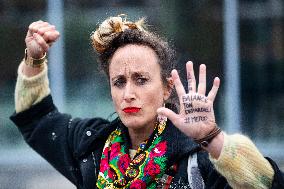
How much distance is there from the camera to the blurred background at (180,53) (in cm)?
602

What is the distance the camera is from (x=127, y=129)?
120 inches

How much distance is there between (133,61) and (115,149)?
343 millimetres

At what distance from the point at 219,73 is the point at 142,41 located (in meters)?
3.03

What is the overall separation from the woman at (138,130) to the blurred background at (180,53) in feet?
9.08

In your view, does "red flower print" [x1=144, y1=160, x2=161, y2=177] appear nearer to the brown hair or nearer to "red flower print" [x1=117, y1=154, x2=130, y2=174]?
"red flower print" [x1=117, y1=154, x2=130, y2=174]

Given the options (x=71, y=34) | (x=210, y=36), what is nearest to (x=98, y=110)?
(x=71, y=34)

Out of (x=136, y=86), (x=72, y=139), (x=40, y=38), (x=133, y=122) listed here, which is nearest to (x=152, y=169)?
(x=133, y=122)

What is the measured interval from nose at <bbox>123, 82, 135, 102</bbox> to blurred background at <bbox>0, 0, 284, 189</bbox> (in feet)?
10.1

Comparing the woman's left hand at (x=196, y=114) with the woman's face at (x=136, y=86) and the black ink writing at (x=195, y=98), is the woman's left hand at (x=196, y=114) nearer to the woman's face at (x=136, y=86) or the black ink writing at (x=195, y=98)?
the black ink writing at (x=195, y=98)

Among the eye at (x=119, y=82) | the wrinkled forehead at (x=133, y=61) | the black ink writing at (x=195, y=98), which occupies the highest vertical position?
the wrinkled forehead at (x=133, y=61)

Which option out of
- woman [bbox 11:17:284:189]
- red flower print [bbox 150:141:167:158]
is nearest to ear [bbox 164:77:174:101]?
woman [bbox 11:17:284:189]

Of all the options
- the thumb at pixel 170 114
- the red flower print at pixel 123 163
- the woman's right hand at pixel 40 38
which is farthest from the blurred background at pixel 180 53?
the thumb at pixel 170 114

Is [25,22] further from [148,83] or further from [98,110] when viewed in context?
[148,83]

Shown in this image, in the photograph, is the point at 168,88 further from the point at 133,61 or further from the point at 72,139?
the point at 72,139
